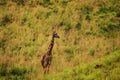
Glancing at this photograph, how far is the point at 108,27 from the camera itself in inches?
→ 727

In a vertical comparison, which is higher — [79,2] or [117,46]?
[79,2]

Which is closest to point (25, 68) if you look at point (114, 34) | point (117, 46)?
point (117, 46)

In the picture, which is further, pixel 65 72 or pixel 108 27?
pixel 108 27

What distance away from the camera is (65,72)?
11766 millimetres

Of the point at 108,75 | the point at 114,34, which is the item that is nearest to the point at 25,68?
the point at 108,75

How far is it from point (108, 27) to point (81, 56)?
17.2 ft

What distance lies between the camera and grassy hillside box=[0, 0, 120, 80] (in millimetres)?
11828

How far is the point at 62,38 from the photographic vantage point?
1656cm

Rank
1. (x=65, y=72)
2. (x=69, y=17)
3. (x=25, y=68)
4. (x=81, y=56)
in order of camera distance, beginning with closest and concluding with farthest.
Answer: (x=65, y=72) < (x=25, y=68) < (x=81, y=56) < (x=69, y=17)

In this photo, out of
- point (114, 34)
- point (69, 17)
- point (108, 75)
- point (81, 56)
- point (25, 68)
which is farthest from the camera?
point (69, 17)

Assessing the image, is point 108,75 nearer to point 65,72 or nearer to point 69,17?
point 65,72

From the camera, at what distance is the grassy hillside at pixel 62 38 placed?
38.8ft

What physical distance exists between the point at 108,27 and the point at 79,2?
3.42 meters

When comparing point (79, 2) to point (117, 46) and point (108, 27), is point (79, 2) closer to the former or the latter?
point (108, 27)
